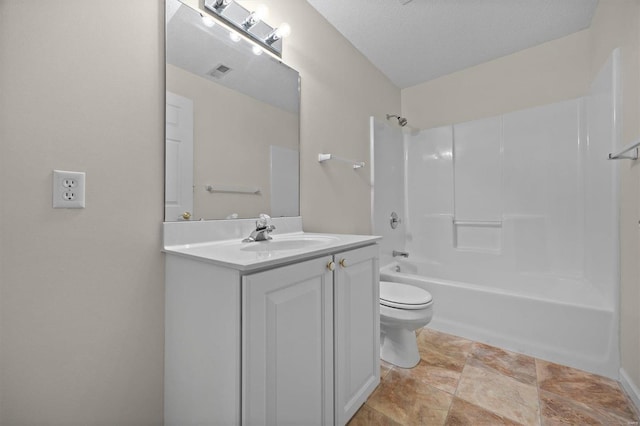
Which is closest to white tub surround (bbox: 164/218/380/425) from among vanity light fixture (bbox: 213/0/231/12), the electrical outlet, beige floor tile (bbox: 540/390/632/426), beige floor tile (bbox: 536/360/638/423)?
the electrical outlet

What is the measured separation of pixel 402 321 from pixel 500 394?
22.6 inches

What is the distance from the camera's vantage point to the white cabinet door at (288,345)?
0.75 meters

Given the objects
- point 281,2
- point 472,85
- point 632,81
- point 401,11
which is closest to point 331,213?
point 281,2

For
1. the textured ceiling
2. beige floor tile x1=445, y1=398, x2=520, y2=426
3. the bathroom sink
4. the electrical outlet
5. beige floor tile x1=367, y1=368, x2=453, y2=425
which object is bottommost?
beige floor tile x1=367, y1=368, x2=453, y2=425

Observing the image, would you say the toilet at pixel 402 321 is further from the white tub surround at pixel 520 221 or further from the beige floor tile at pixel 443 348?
the white tub surround at pixel 520 221

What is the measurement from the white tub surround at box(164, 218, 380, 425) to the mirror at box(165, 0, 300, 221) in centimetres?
18

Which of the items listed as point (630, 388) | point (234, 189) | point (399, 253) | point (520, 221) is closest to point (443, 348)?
point (630, 388)

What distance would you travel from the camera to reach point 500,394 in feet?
4.51

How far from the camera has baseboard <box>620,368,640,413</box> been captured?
1.27 m

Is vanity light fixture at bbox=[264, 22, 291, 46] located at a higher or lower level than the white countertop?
higher

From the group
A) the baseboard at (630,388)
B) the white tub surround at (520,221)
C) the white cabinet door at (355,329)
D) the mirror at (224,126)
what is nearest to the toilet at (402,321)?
the white cabinet door at (355,329)

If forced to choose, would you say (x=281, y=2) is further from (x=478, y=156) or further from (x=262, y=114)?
(x=478, y=156)

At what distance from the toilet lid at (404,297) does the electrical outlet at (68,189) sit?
59.5 inches

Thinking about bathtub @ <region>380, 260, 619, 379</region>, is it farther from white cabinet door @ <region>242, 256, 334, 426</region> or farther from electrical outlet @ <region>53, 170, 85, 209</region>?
electrical outlet @ <region>53, 170, 85, 209</region>
